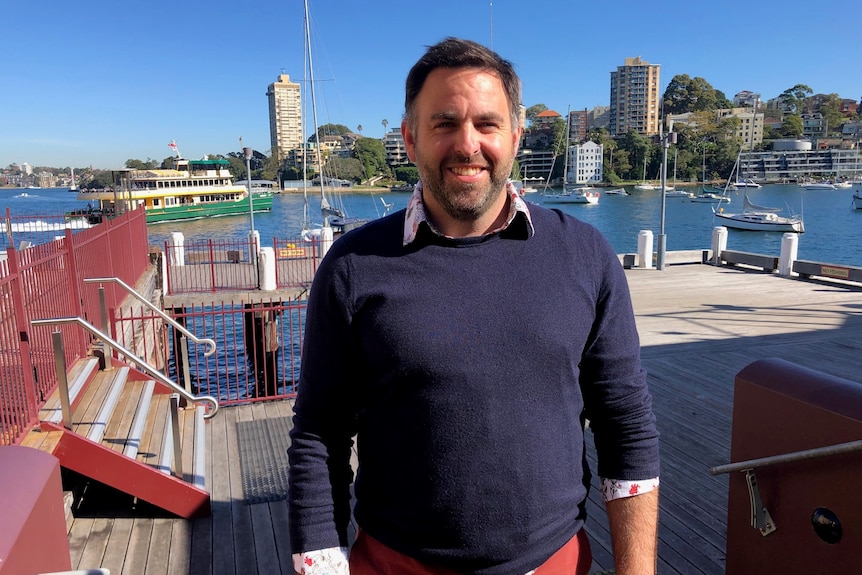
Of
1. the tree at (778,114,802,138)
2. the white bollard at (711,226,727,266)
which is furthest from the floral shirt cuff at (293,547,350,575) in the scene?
the tree at (778,114,802,138)

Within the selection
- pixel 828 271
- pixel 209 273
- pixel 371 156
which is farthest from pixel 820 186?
pixel 209 273

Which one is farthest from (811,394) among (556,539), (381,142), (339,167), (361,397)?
(381,142)

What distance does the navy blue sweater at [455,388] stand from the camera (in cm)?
139

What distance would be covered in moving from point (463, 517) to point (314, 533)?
1.19 ft

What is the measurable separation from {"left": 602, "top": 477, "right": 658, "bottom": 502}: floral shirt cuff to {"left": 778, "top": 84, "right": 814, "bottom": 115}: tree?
666ft

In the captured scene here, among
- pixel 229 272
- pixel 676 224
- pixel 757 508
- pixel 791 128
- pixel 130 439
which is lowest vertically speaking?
pixel 676 224

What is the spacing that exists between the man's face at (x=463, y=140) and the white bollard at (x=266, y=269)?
12658mm

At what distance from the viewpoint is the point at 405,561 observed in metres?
1.45

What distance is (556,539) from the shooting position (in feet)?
4.86

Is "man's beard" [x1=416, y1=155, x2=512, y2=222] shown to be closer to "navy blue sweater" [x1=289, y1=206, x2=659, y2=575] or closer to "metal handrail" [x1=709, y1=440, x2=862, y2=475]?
"navy blue sweater" [x1=289, y1=206, x2=659, y2=575]

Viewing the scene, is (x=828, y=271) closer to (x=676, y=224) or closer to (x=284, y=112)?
(x=676, y=224)

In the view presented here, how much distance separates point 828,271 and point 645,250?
4154 millimetres

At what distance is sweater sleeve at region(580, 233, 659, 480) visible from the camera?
1536mm

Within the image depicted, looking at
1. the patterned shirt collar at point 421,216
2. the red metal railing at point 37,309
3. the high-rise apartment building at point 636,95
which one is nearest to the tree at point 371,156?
the high-rise apartment building at point 636,95
